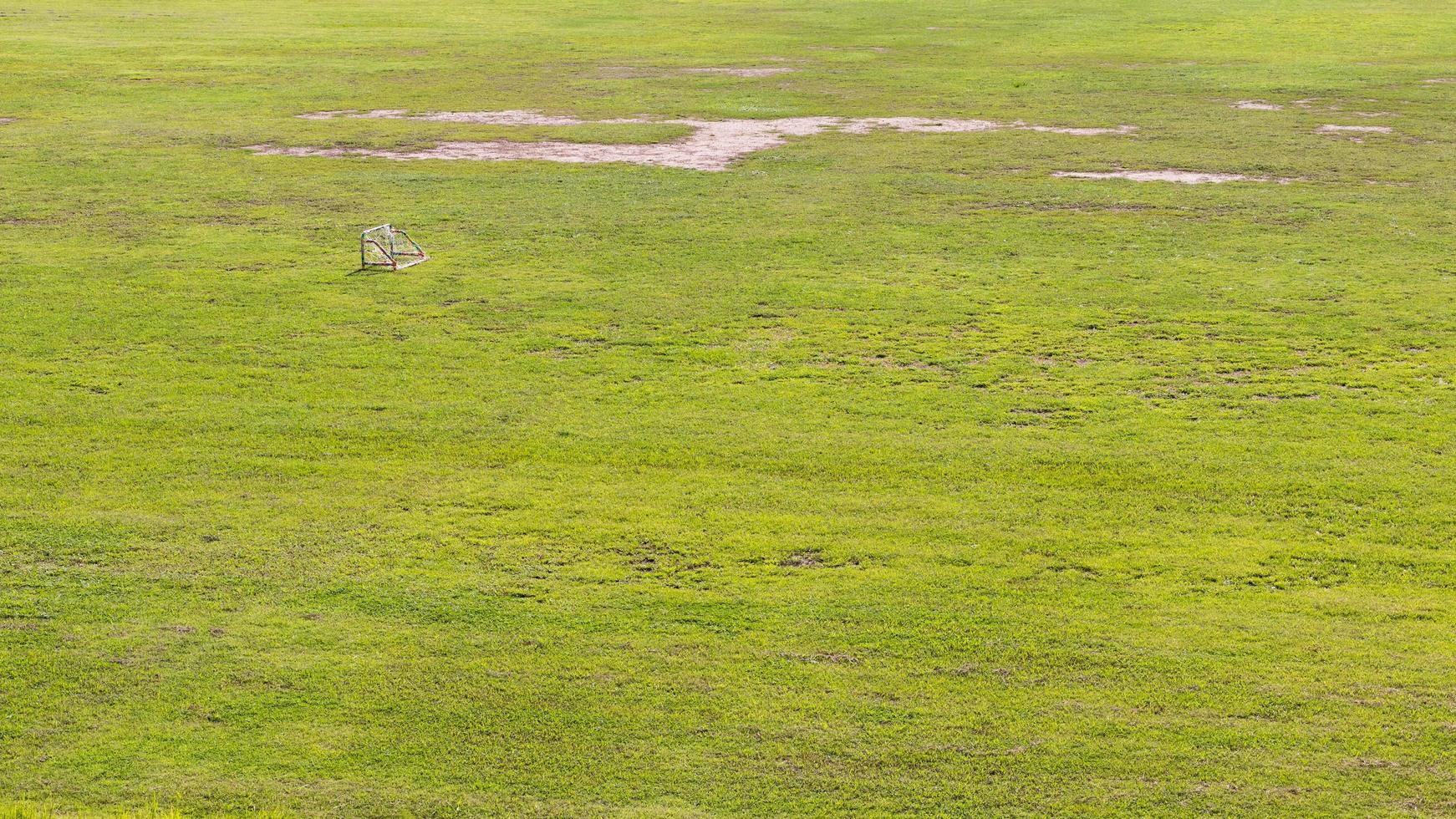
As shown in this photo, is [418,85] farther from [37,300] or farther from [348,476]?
[348,476]

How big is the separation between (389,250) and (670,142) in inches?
422

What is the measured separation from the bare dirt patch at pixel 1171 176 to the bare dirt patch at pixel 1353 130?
5.57m

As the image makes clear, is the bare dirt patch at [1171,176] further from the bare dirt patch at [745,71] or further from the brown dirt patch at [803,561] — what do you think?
the brown dirt patch at [803,561]

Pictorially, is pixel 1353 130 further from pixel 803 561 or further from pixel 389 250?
pixel 803 561

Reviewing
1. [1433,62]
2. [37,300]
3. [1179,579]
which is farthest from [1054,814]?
[1433,62]

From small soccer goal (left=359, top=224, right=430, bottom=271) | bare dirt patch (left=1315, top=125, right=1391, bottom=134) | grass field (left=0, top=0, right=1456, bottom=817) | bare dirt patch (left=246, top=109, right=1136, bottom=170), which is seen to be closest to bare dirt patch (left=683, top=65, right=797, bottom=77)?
bare dirt patch (left=246, top=109, right=1136, bottom=170)

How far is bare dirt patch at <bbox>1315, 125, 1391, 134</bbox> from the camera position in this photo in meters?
31.8

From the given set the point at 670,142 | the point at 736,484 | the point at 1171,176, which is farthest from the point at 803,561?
the point at 670,142

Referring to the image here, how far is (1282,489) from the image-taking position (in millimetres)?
14328

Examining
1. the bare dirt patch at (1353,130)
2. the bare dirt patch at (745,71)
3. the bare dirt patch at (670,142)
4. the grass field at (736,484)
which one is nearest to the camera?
the grass field at (736,484)

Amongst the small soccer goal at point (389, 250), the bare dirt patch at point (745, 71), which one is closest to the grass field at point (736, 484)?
the small soccer goal at point (389, 250)

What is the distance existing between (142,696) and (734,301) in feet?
37.0

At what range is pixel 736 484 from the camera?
1461 centimetres

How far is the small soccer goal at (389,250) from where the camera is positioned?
21797 millimetres
